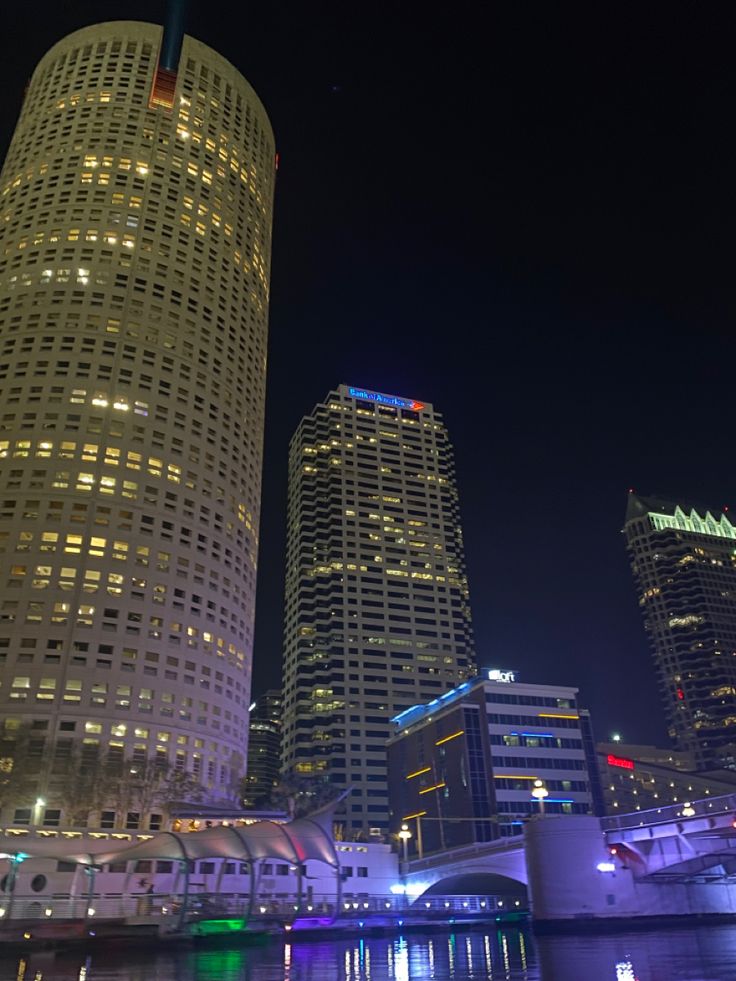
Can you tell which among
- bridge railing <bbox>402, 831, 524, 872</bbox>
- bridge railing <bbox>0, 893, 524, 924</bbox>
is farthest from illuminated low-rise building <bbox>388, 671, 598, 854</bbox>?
bridge railing <bbox>0, 893, 524, 924</bbox>

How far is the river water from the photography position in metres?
37.6

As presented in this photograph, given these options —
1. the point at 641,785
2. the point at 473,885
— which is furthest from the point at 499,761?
the point at 641,785

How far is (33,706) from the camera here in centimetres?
10381

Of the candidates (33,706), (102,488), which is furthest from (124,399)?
(33,706)

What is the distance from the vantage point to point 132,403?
128250 mm

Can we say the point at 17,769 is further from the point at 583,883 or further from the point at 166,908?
the point at 583,883

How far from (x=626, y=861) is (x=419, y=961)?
35772 mm

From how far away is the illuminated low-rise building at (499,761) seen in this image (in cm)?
13350

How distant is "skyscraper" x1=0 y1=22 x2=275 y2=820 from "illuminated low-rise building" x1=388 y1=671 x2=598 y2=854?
1564 inches

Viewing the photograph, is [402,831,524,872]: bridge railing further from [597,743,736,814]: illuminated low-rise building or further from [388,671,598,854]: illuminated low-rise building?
[597,743,736,814]: illuminated low-rise building

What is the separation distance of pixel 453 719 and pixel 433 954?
91.8 m

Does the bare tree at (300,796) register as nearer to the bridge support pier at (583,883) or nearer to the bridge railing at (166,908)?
the bridge railing at (166,908)

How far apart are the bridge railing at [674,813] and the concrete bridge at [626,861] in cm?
9

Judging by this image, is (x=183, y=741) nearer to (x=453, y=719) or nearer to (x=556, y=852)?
(x=453, y=719)
